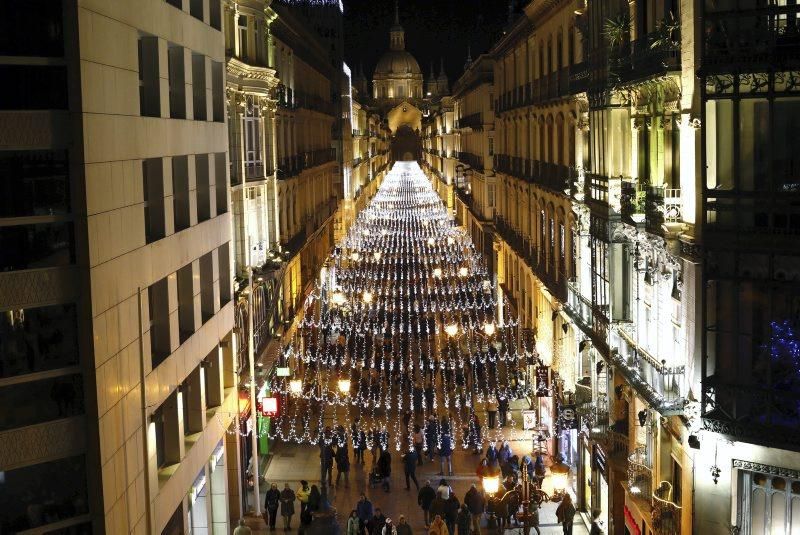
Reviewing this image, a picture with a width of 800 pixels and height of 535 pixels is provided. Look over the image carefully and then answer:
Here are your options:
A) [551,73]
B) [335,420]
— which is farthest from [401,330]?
[551,73]

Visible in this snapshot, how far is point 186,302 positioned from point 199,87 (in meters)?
5.39

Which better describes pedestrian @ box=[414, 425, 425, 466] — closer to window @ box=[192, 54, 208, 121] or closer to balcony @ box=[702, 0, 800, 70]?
window @ box=[192, 54, 208, 121]

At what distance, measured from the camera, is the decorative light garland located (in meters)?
38.1

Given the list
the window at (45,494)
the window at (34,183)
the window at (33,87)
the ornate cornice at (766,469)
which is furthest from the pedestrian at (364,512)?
the window at (33,87)

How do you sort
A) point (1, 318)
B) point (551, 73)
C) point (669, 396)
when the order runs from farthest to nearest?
point (551, 73)
point (669, 396)
point (1, 318)

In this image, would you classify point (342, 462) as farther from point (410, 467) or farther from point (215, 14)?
point (215, 14)

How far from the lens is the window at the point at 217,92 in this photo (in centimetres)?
2548

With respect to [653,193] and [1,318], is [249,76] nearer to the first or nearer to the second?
[653,193]

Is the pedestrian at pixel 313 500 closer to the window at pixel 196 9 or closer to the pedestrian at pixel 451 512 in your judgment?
the pedestrian at pixel 451 512

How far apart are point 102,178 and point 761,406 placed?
11.1 metres

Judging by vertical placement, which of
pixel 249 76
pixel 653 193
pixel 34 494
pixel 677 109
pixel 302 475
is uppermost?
pixel 249 76

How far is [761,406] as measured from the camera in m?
16.3

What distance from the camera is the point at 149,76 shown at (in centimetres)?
1977

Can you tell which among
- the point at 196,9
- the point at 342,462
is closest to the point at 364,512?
the point at 342,462
